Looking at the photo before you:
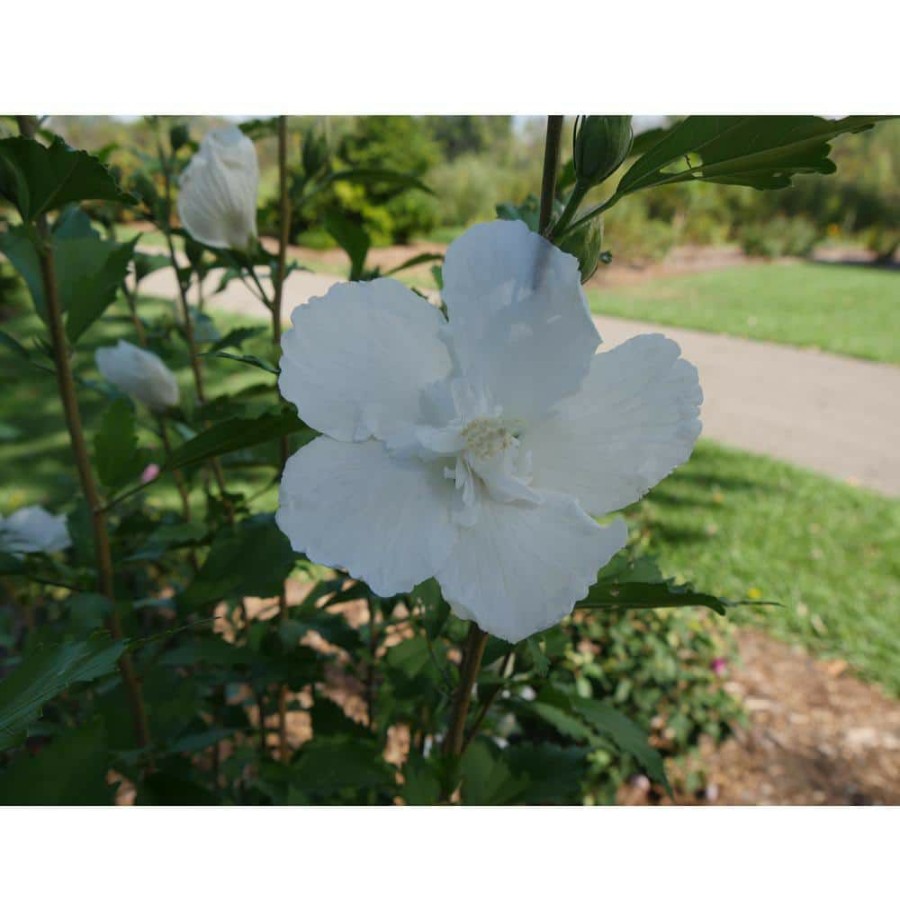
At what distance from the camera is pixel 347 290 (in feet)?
1.73

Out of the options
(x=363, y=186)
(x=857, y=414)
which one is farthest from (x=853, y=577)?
(x=363, y=186)

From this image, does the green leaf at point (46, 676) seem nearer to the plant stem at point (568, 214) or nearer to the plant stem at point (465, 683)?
the plant stem at point (465, 683)

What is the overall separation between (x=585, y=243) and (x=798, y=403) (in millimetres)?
5617

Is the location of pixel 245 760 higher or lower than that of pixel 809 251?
higher

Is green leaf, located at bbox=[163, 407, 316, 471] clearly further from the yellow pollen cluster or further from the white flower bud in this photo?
the white flower bud

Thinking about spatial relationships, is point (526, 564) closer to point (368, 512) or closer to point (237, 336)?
point (368, 512)

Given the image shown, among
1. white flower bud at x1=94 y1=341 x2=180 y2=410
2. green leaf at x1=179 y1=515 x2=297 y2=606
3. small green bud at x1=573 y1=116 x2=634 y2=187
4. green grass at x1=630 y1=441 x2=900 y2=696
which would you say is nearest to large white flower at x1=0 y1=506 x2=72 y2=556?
white flower bud at x1=94 y1=341 x2=180 y2=410

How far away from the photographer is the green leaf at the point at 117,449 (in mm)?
983

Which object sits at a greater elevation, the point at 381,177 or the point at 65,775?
the point at 381,177

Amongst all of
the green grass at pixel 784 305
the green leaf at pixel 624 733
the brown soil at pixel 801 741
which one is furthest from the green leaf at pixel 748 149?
the green grass at pixel 784 305

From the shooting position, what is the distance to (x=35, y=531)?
1.29m

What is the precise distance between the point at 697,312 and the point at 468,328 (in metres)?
8.60

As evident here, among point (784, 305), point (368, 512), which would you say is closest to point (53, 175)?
point (368, 512)

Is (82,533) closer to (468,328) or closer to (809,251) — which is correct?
(468,328)
